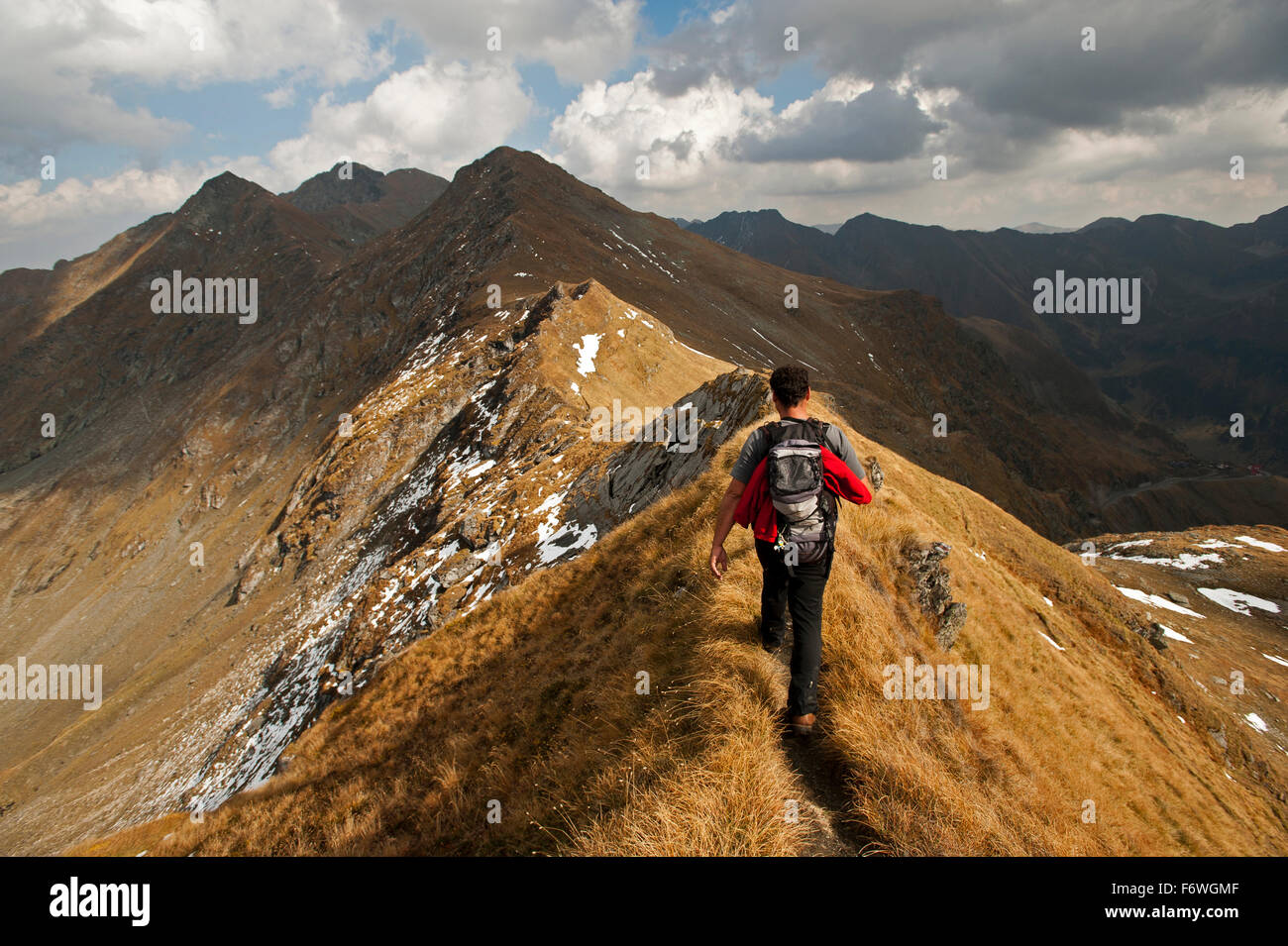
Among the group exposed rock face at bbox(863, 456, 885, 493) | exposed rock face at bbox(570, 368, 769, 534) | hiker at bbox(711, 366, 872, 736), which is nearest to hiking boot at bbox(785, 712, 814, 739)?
hiker at bbox(711, 366, 872, 736)

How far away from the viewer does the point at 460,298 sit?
9144cm

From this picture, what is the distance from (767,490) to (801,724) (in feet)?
8.90

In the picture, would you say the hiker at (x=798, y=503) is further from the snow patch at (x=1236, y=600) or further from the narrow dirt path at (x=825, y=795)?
the snow patch at (x=1236, y=600)

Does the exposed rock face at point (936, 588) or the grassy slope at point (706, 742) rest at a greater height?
the exposed rock face at point (936, 588)

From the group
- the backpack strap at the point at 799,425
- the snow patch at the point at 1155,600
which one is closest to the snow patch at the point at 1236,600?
the snow patch at the point at 1155,600

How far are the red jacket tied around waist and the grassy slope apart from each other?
1777 mm

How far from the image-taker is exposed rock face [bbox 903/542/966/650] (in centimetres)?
1073

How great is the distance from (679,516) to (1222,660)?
52.7 m

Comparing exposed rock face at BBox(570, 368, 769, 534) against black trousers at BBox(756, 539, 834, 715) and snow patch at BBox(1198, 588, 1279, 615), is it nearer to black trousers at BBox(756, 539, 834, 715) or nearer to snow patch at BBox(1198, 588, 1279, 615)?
black trousers at BBox(756, 539, 834, 715)

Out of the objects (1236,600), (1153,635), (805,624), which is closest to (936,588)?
(805,624)

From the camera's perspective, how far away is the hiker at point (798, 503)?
241 inches

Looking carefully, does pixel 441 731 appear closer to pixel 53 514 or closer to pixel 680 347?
pixel 680 347

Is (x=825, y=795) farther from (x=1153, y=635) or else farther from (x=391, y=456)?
(x=391, y=456)

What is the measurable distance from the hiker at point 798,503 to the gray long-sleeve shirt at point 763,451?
12 mm
